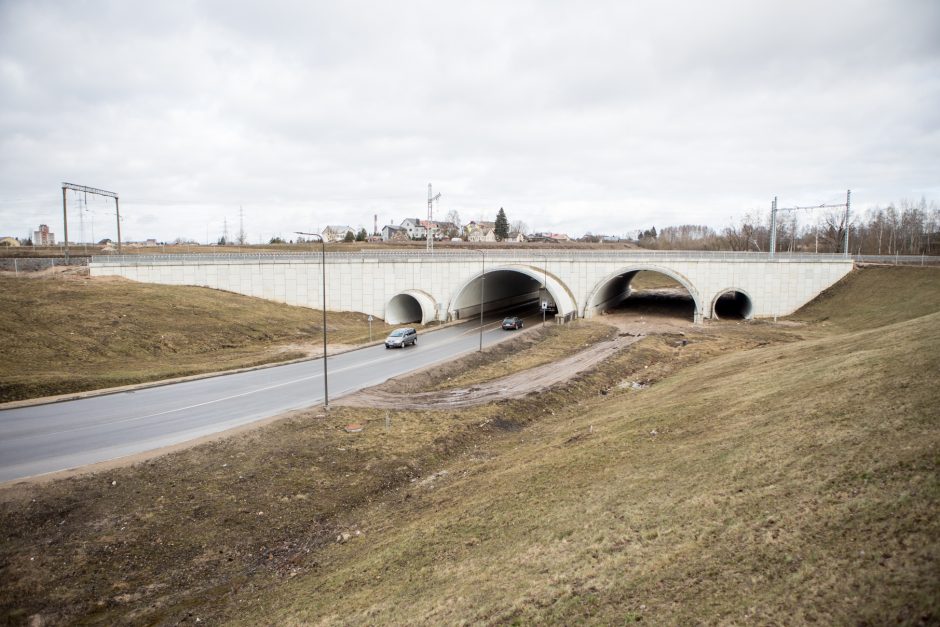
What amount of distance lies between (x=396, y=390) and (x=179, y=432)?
11.8m

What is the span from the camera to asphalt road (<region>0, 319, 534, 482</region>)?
66.5 ft

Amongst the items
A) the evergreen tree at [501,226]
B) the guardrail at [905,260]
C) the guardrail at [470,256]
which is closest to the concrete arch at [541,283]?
the guardrail at [470,256]

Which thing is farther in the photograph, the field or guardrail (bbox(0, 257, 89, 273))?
guardrail (bbox(0, 257, 89, 273))

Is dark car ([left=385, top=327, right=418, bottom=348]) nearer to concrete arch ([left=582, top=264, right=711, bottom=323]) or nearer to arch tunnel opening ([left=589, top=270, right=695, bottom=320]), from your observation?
concrete arch ([left=582, top=264, right=711, bottom=323])

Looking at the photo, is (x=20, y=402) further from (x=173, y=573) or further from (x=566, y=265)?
(x=566, y=265)

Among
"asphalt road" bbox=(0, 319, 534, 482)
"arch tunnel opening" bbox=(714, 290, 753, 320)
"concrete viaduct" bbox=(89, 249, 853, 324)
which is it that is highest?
"concrete viaduct" bbox=(89, 249, 853, 324)

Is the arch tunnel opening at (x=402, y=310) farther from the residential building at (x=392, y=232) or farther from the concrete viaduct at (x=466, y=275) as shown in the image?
the residential building at (x=392, y=232)

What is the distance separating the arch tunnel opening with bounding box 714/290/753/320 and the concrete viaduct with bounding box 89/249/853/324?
0.57 m

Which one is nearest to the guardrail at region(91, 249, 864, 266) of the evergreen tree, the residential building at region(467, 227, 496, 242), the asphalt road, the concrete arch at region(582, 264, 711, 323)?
the concrete arch at region(582, 264, 711, 323)

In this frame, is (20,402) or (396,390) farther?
(396,390)

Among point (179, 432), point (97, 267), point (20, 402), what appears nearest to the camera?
point (179, 432)

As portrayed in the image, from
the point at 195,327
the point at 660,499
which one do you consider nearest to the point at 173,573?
the point at 660,499

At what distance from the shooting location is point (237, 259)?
60.1m

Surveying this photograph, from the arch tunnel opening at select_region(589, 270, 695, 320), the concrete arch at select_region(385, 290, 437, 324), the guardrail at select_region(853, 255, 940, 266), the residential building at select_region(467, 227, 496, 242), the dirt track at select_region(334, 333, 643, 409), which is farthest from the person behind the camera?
the residential building at select_region(467, 227, 496, 242)
